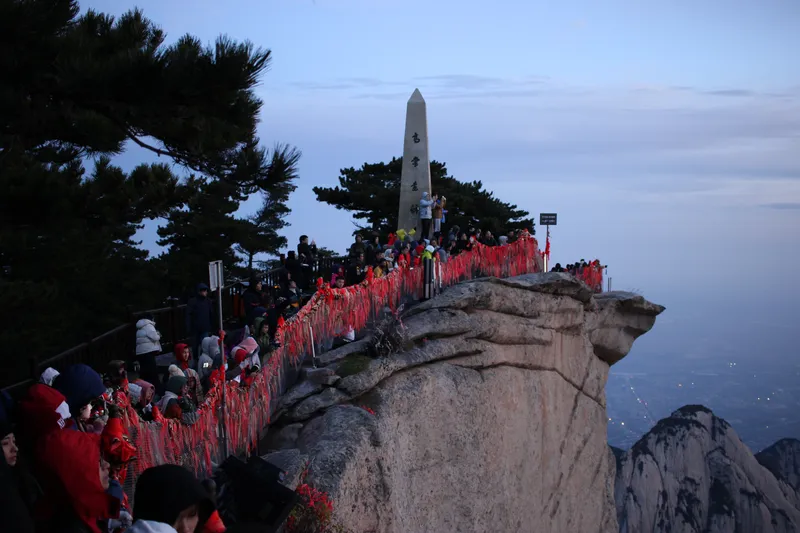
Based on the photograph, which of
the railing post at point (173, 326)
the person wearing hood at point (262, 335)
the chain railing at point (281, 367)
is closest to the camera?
the chain railing at point (281, 367)

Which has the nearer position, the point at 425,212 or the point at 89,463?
the point at 89,463

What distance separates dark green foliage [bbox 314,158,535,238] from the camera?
38688mm

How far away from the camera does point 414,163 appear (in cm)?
2892

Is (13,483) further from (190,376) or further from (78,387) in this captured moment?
(190,376)

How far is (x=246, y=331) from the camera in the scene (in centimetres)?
1431

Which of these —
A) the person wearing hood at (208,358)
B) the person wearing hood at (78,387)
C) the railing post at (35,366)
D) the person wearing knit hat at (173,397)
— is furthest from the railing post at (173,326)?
the person wearing hood at (78,387)

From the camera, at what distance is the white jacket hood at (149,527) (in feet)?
15.6

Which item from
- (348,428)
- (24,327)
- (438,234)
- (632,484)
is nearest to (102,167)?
(348,428)

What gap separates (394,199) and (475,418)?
21854 millimetres

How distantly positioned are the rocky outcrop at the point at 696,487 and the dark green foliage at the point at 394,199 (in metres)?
24.1

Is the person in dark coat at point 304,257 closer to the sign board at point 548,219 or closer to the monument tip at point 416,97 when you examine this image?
the sign board at point 548,219

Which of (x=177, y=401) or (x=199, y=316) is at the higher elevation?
(x=199, y=316)

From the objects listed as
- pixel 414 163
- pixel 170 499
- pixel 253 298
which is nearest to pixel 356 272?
pixel 253 298

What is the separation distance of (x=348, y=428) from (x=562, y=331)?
12.8 meters
